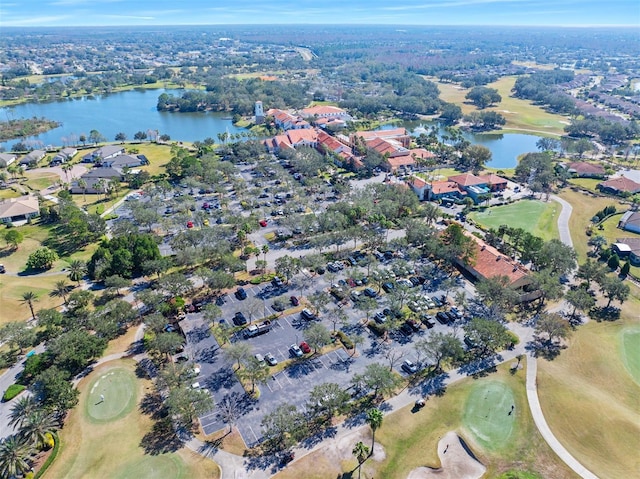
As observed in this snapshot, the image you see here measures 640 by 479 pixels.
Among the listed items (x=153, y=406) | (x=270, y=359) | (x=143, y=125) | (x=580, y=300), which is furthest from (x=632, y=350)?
(x=143, y=125)

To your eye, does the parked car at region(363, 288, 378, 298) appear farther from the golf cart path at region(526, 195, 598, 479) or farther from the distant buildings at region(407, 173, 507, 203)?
the distant buildings at region(407, 173, 507, 203)

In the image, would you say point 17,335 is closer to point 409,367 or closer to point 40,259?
point 40,259

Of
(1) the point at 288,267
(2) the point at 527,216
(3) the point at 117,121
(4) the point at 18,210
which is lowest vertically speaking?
(3) the point at 117,121

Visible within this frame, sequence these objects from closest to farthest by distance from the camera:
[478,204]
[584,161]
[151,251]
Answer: [151,251], [478,204], [584,161]

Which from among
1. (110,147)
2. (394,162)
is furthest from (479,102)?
(110,147)

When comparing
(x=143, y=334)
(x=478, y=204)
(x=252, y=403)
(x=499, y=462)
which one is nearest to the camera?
(x=499, y=462)

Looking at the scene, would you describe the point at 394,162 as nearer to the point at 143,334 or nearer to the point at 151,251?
the point at 151,251
